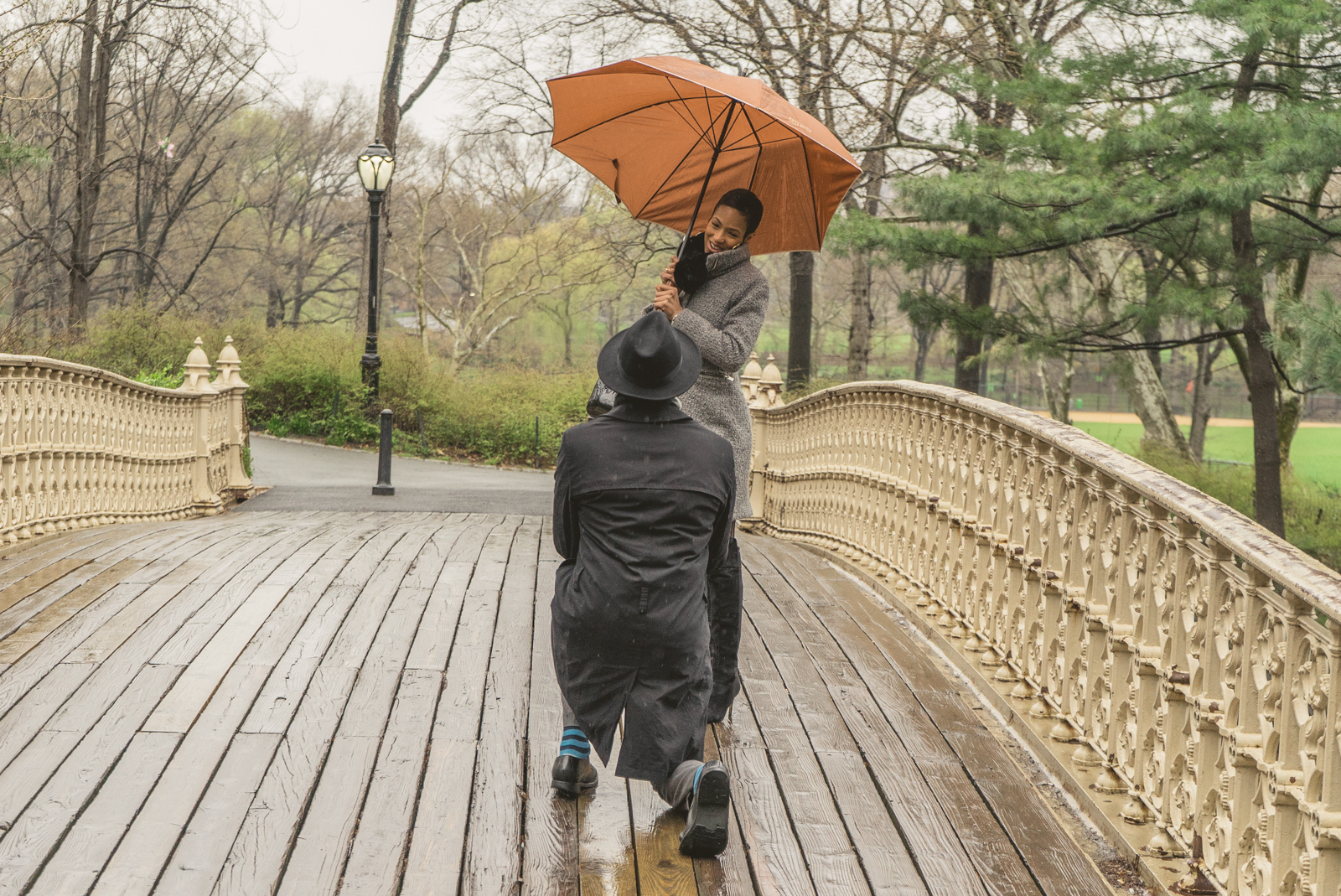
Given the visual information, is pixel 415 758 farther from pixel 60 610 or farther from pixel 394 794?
pixel 60 610

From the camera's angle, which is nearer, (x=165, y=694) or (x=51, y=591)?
(x=165, y=694)

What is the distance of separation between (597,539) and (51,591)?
3.65 m

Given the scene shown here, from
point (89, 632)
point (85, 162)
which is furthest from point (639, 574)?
point (85, 162)

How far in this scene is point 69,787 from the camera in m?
3.33

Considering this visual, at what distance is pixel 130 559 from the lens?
6.23 m

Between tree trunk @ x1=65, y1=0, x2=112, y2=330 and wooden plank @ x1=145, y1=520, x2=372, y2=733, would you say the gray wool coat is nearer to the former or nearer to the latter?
wooden plank @ x1=145, y1=520, x2=372, y2=733

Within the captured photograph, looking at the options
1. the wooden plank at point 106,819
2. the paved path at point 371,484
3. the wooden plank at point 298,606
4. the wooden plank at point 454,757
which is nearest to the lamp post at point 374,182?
the paved path at point 371,484

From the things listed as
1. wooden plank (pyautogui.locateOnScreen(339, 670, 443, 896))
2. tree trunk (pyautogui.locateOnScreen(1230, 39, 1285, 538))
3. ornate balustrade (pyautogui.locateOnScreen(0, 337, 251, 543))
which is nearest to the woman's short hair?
wooden plank (pyautogui.locateOnScreen(339, 670, 443, 896))

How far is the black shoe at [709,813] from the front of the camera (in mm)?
2971

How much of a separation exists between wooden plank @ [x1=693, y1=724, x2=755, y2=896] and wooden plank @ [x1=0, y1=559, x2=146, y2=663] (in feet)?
9.69

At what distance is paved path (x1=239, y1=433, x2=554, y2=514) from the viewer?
1241cm

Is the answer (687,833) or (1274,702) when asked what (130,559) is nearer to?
(687,833)

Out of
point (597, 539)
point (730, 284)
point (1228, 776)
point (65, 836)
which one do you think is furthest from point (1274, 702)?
point (65, 836)

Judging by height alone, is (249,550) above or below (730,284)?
below
